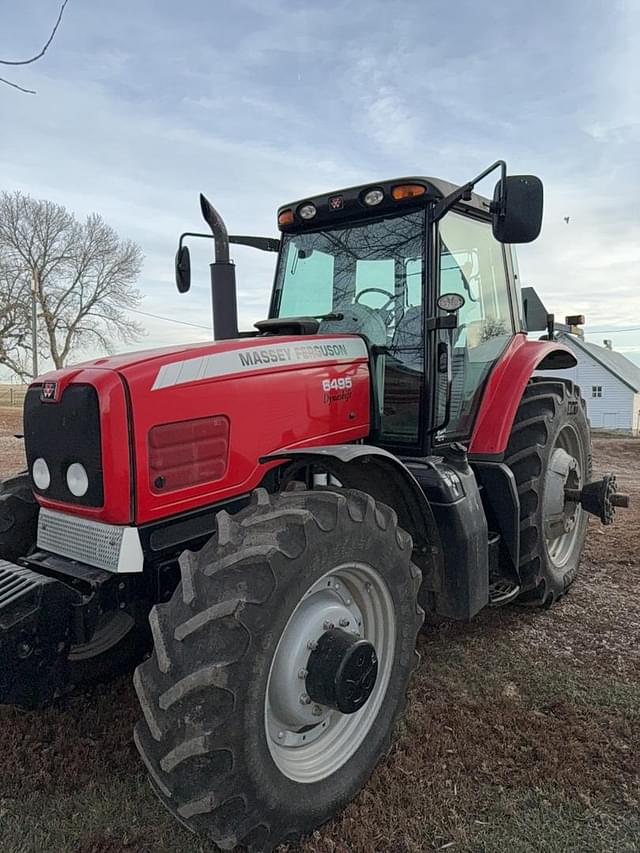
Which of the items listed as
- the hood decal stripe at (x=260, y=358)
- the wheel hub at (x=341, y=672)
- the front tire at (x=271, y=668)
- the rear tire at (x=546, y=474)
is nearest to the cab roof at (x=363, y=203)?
the hood decal stripe at (x=260, y=358)

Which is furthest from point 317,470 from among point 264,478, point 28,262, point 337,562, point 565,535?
point 28,262

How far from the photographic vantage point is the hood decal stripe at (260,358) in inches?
95.7

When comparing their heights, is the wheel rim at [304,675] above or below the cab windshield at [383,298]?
below

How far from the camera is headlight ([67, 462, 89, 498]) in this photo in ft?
7.59

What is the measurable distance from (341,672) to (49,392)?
1430 mm

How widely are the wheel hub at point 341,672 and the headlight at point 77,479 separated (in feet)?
3.21

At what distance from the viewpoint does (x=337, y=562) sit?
2287 mm

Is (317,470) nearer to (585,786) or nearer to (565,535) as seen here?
(585,786)

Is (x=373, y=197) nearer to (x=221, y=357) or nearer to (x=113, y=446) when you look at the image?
(x=221, y=357)

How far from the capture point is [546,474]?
3852 millimetres

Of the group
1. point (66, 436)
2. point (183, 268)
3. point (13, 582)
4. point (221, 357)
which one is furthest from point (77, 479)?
point (183, 268)

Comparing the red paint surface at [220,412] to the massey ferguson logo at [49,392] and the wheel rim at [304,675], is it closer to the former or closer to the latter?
the massey ferguson logo at [49,392]

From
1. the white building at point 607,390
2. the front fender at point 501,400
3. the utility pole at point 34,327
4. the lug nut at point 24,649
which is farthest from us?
the white building at point 607,390

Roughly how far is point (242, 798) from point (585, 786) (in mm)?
1337
